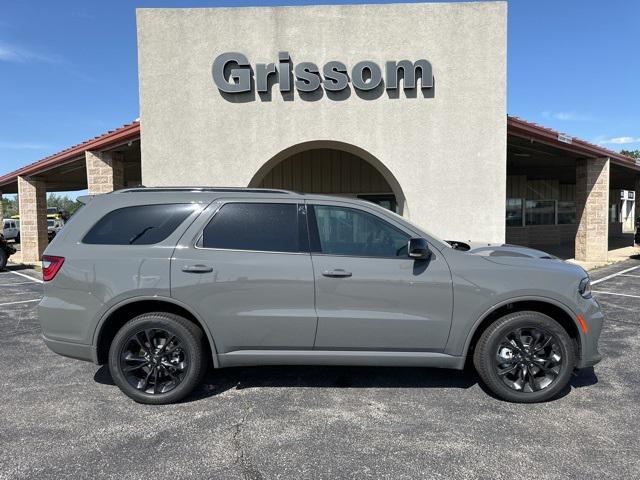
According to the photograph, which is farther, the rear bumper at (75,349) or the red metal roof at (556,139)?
the red metal roof at (556,139)

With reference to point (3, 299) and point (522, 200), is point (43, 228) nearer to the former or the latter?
point (3, 299)

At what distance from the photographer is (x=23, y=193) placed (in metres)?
15.4

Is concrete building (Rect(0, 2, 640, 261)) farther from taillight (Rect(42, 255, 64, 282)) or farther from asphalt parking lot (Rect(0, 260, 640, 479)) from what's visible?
taillight (Rect(42, 255, 64, 282))

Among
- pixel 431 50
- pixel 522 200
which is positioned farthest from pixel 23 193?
pixel 522 200

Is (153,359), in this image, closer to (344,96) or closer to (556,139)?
(344,96)

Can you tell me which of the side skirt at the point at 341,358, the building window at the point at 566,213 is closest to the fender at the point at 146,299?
the side skirt at the point at 341,358

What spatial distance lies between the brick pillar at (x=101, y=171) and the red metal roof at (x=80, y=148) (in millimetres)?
253

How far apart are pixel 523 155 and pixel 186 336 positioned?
1352 centimetres

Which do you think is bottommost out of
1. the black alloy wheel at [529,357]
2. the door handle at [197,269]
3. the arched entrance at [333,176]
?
the black alloy wheel at [529,357]

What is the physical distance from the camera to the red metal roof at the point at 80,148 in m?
10.3

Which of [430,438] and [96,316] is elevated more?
[96,316]

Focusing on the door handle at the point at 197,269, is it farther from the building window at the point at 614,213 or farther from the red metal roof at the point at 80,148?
the building window at the point at 614,213

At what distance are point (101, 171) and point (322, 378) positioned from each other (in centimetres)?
913

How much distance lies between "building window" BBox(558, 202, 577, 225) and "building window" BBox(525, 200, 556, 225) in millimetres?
564
